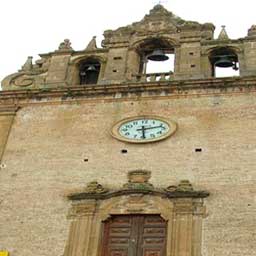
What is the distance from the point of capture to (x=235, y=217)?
15.6 meters

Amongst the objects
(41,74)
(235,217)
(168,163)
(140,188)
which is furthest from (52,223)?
(41,74)

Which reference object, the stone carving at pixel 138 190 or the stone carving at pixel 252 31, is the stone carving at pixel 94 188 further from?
the stone carving at pixel 252 31

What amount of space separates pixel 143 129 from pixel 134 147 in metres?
0.72

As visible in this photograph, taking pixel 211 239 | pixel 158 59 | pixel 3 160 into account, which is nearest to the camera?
pixel 211 239

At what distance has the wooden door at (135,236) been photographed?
15.6 metres

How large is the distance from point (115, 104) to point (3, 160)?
3715 mm

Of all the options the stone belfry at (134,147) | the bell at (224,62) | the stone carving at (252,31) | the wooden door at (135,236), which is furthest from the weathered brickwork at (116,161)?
the stone carving at (252,31)

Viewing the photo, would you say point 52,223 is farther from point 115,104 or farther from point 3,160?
point 115,104

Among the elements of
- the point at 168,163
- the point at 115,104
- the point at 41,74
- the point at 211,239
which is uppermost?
the point at 41,74

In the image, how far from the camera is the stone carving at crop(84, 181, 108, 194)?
1673 centimetres

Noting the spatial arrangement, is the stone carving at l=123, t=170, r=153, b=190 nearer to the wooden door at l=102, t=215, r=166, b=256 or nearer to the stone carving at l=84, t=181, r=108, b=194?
the stone carving at l=84, t=181, r=108, b=194

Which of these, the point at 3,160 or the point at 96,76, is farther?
the point at 96,76

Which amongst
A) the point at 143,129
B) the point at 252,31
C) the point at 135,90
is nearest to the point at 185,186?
the point at 143,129

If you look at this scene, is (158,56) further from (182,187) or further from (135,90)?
(182,187)
